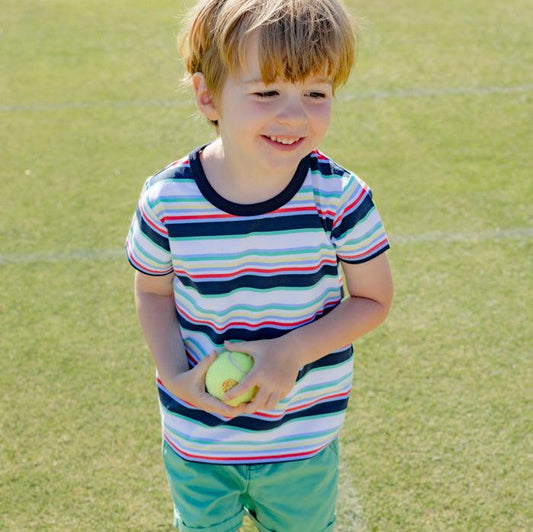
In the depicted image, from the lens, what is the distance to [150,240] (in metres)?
2.05

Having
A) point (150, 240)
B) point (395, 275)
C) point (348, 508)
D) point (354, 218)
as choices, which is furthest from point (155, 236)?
point (395, 275)

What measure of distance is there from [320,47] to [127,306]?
2509mm

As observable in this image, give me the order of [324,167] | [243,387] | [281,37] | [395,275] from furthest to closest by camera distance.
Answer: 1. [395,275]
2. [324,167]
3. [243,387]
4. [281,37]

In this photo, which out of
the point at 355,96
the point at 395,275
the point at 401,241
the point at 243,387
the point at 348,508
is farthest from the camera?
the point at 355,96

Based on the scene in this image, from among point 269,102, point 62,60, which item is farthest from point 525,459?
point 62,60

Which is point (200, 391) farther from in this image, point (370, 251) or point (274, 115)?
point (274, 115)

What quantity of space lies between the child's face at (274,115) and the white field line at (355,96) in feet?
15.3

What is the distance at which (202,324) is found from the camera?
2.07 meters

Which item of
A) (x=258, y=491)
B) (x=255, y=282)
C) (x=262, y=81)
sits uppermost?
(x=262, y=81)

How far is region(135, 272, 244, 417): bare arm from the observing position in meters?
1.98

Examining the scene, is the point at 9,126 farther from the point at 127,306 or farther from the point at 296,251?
the point at 296,251

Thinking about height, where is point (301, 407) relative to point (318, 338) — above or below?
below

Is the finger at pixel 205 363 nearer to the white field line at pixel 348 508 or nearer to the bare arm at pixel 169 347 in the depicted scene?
the bare arm at pixel 169 347

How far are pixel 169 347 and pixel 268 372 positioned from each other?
29 cm
